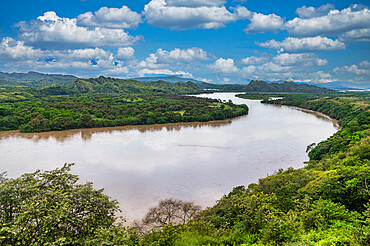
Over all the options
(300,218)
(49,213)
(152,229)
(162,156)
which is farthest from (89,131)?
(300,218)

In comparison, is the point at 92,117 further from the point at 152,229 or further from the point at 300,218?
the point at 300,218

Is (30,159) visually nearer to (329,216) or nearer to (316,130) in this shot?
(329,216)

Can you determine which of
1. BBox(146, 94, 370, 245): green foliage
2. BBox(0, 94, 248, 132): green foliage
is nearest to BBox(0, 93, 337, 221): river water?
BBox(0, 94, 248, 132): green foliage

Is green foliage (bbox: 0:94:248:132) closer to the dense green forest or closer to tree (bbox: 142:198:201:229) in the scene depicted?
tree (bbox: 142:198:201:229)

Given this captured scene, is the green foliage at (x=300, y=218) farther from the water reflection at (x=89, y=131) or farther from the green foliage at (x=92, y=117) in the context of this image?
the green foliage at (x=92, y=117)

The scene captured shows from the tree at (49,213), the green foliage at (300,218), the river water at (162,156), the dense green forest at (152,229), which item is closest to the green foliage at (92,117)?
the river water at (162,156)

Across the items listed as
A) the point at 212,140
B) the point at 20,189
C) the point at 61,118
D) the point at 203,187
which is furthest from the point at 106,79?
the point at 20,189
